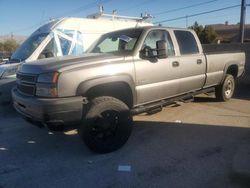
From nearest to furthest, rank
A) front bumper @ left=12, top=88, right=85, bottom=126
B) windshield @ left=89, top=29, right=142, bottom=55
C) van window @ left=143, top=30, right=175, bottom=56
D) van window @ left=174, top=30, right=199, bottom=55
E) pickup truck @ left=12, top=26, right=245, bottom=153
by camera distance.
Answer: front bumper @ left=12, top=88, right=85, bottom=126 < pickup truck @ left=12, top=26, right=245, bottom=153 < windshield @ left=89, top=29, right=142, bottom=55 < van window @ left=143, top=30, right=175, bottom=56 < van window @ left=174, top=30, right=199, bottom=55

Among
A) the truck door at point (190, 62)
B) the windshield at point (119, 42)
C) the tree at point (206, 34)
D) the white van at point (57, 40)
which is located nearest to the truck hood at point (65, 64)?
the windshield at point (119, 42)

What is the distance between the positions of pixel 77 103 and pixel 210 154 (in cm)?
218

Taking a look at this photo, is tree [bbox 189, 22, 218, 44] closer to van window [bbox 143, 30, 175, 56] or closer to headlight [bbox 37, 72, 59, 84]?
van window [bbox 143, 30, 175, 56]

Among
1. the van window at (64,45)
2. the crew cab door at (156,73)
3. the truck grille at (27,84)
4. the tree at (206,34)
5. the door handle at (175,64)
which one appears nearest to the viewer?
the truck grille at (27,84)

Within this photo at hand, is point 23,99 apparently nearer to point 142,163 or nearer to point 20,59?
point 142,163

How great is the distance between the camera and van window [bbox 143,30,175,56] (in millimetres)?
5738

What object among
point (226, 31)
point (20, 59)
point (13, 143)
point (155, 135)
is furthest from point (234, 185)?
point (226, 31)

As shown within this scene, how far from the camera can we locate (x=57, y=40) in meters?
8.84

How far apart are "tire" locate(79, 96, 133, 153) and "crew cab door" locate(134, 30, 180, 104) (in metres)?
0.55

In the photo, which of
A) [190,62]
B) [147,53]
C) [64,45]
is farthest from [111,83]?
[64,45]

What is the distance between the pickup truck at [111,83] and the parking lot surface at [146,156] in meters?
0.48

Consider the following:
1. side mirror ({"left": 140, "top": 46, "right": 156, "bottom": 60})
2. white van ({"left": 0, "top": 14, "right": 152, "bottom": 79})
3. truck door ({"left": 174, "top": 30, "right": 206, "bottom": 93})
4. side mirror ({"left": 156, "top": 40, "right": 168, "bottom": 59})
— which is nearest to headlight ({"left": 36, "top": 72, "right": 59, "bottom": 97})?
side mirror ({"left": 140, "top": 46, "right": 156, "bottom": 60})

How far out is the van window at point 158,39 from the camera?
226 inches

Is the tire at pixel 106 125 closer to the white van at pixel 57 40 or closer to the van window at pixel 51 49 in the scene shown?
the white van at pixel 57 40
